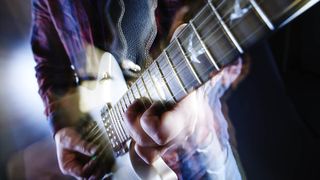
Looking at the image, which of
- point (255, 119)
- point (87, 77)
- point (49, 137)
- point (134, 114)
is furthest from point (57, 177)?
point (255, 119)

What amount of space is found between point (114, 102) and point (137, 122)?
124 mm

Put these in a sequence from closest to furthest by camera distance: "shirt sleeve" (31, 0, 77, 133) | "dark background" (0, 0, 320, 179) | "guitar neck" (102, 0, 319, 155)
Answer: "guitar neck" (102, 0, 319, 155), "dark background" (0, 0, 320, 179), "shirt sleeve" (31, 0, 77, 133)

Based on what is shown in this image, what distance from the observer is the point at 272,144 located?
0.46 metres

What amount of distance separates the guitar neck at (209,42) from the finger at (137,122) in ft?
0.06

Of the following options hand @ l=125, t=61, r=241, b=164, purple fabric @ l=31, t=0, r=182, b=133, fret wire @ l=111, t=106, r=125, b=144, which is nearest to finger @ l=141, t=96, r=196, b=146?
hand @ l=125, t=61, r=241, b=164

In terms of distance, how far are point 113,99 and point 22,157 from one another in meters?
0.38

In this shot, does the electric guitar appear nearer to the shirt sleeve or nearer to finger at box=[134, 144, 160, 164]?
finger at box=[134, 144, 160, 164]

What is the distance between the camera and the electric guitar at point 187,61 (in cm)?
26

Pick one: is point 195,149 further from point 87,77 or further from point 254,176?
point 87,77

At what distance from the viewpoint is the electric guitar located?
0.26 meters

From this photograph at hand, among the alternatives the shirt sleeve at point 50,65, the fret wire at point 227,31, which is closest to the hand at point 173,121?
the fret wire at point 227,31

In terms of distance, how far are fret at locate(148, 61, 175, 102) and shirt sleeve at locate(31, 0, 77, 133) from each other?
14.0 inches

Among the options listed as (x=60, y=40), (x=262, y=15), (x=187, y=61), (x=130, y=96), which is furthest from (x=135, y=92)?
(x=60, y=40)

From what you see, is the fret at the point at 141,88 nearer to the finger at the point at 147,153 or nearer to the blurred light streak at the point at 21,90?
the finger at the point at 147,153
